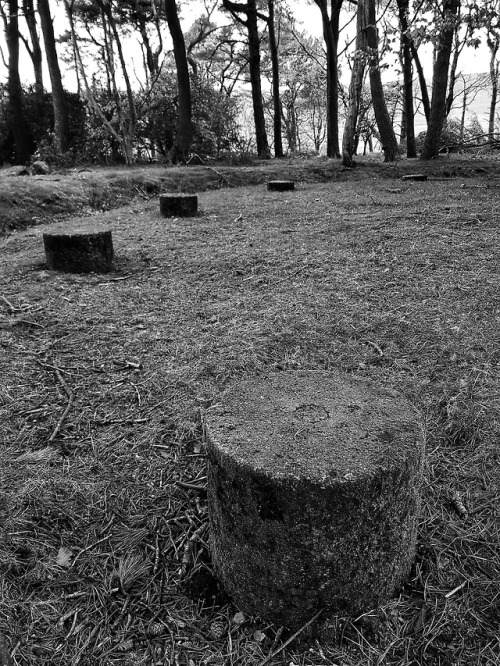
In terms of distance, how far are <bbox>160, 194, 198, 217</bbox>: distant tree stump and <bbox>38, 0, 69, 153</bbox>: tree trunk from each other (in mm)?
9134

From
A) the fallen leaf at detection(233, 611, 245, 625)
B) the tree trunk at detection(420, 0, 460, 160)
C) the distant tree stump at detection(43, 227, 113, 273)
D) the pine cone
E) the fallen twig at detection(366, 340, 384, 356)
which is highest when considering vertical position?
the tree trunk at detection(420, 0, 460, 160)

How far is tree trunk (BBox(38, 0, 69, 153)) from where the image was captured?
48.9ft

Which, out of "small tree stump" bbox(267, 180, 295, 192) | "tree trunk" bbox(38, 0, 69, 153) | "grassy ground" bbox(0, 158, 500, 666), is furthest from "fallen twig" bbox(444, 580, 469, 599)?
"tree trunk" bbox(38, 0, 69, 153)

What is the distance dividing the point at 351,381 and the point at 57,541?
1278 mm

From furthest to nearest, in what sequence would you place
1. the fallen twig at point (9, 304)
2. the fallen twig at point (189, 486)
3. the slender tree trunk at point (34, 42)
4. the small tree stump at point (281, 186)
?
1. the slender tree trunk at point (34, 42)
2. the small tree stump at point (281, 186)
3. the fallen twig at point (9, 304)
4. the fallen twig at point (189, 486)

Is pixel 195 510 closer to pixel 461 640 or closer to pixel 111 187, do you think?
pixel 461 640

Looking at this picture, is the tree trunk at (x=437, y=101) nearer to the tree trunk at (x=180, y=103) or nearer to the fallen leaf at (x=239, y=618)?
the tree trunk at (x=180, y=103)

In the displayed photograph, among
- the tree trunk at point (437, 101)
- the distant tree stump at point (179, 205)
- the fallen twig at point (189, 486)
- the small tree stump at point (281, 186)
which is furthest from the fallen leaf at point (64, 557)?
the tree trunk at point (437, 101)

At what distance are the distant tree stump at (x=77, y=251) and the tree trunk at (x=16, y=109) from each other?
43.4 feet

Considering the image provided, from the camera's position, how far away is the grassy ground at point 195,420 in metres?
1.53

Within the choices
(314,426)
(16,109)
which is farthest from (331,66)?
(314,426)

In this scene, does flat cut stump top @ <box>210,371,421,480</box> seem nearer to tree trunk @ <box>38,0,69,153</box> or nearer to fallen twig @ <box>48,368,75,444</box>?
fallen twig @ <box>48,368,75,444</box>

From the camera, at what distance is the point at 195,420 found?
2.52 meters

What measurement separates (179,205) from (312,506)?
22.8 ft
